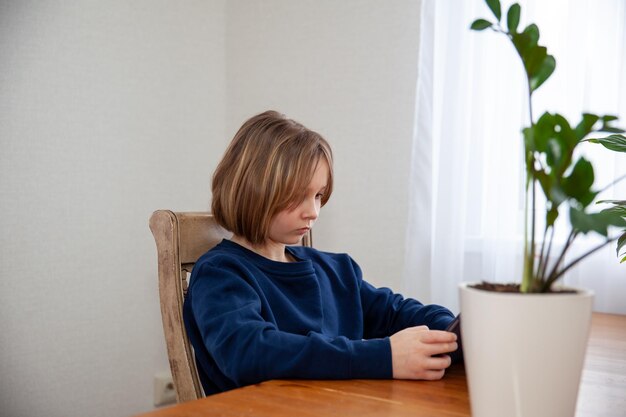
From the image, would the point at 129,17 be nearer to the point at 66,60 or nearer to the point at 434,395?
the point at 66,60

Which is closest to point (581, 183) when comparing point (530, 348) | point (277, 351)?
point (530, 348)

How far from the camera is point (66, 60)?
2.06 metres

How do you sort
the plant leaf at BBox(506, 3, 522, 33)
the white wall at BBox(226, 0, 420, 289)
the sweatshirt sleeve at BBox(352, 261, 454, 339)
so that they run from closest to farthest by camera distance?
the plant leaf at BBox(506, 3, 522, 33), the sweatshirt sleeve at BBox(352, 261, 454, 339), the white wall at BBox(226, 0, 420, 289)

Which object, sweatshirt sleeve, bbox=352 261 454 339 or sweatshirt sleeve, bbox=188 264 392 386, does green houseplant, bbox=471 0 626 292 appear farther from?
sweatshirt sleeve, bbox=352 261 454 339

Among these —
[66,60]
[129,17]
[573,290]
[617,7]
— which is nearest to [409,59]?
[617,7]

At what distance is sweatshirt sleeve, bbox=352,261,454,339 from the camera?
4.30ft

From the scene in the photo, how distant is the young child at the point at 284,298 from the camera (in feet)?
2.88

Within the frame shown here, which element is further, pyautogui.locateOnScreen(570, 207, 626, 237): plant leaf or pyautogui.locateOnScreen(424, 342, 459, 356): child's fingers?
pyautogui.locateOnScreen(424, 342, 459, 356): child's fingers

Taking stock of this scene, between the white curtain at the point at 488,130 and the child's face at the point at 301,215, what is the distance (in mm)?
900

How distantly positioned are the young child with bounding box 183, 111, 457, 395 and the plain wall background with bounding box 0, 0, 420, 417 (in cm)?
92

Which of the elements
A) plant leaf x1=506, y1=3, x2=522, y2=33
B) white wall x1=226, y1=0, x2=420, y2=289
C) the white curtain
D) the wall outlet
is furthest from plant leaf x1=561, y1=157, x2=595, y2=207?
the wall outlet

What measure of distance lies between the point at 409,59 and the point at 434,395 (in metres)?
1.61

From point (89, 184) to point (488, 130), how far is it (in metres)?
1.30

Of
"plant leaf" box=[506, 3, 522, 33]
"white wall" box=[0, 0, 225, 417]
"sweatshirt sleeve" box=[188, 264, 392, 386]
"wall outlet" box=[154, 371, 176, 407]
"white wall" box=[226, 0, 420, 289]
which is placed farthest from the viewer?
"wall outlet" box=[154, 371, 176, 407]
